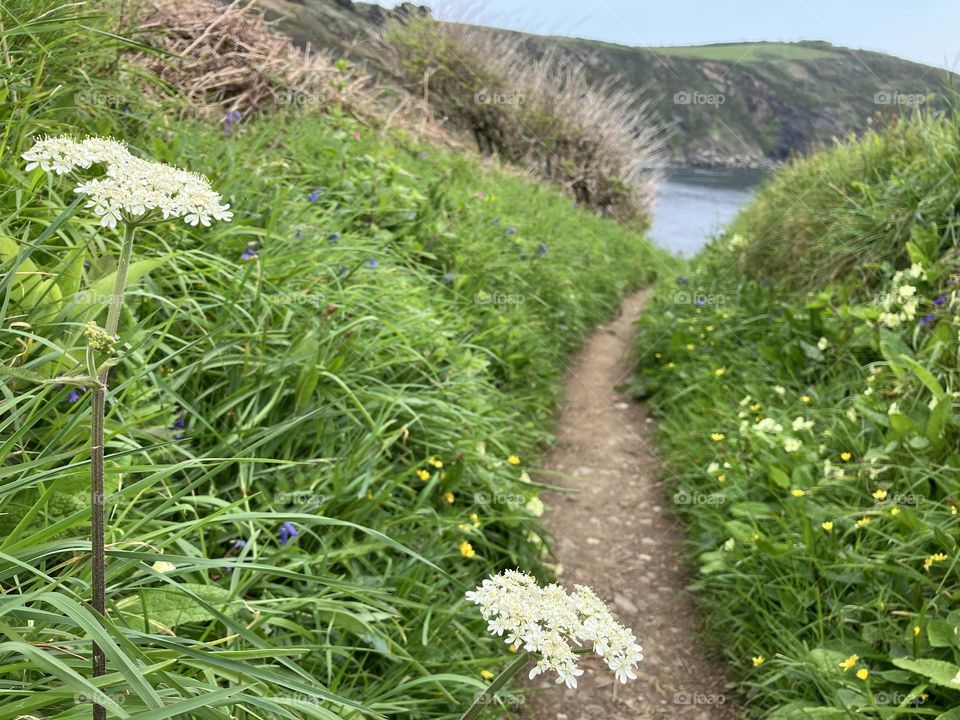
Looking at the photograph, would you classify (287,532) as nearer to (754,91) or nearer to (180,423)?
(180,423)

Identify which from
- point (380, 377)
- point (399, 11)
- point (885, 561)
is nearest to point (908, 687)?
point (885, 561)

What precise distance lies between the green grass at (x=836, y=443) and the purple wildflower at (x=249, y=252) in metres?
2.42

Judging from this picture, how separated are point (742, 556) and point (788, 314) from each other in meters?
2.09

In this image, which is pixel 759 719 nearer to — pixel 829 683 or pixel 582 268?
pixel 829 683

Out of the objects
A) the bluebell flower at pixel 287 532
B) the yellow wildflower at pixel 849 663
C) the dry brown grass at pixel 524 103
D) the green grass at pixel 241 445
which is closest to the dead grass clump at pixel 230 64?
the green grass at pixel 241 445

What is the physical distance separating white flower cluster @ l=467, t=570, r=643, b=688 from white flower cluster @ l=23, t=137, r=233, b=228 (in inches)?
28.2

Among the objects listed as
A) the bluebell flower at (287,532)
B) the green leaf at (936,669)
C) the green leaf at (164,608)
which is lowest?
the bluebell flower at (287,532)

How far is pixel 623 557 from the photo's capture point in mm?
3631

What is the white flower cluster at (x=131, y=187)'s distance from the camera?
1.00 meters

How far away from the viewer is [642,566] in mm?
3574

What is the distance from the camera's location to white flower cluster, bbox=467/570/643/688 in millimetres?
945

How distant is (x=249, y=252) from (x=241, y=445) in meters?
1.13

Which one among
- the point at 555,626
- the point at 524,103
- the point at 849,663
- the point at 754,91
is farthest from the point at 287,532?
the point at 754,91

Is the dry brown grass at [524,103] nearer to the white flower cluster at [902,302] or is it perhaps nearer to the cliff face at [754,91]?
the cliff face at [754,91]
